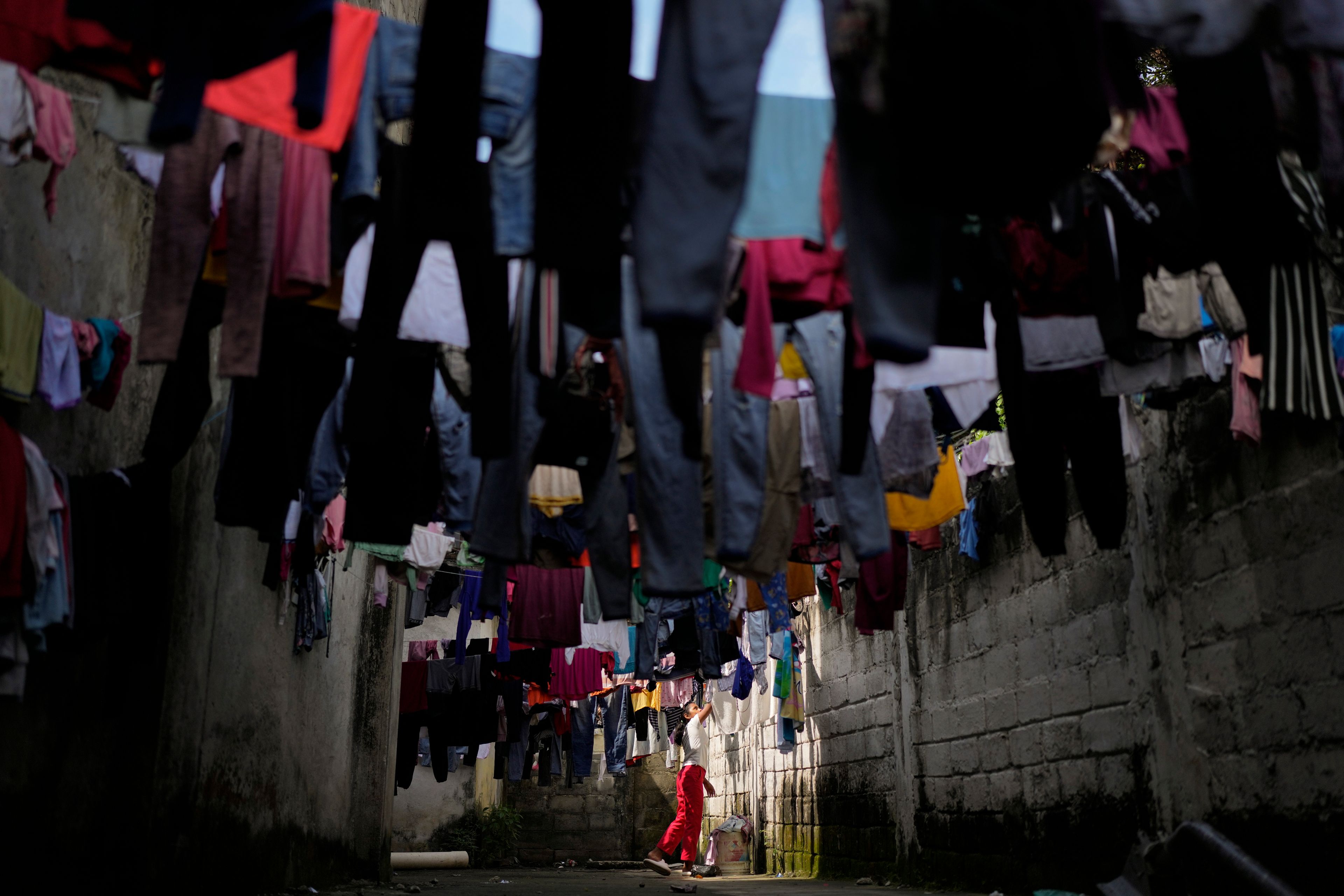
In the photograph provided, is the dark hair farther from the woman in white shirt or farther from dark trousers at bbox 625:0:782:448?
dark trousers at bbox 625:0:782:448

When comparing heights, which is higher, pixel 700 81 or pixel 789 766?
pixel 700 81

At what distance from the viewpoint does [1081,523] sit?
6.32 metres

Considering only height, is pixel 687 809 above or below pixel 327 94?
below

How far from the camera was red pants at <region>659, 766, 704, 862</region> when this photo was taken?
44.3 feet

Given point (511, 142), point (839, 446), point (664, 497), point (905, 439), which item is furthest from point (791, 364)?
point (511, 142)

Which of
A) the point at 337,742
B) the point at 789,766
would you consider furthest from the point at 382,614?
the point at 789,766

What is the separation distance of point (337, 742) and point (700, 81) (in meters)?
7.62

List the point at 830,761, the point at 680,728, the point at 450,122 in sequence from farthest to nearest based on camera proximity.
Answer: the point at 680,728, the point at 830,761, the point at 450,122

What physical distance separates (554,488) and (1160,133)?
3504 millimetres

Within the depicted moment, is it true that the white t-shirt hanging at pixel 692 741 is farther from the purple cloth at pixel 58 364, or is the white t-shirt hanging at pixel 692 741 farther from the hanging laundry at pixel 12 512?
the hanging laundry at pixel 12 512

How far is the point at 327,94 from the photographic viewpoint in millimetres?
3230

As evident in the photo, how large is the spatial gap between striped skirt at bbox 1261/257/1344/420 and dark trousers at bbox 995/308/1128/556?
0.74 meters

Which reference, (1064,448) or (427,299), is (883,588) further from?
(427,299)

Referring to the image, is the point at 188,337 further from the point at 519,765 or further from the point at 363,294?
the point at 519,765
